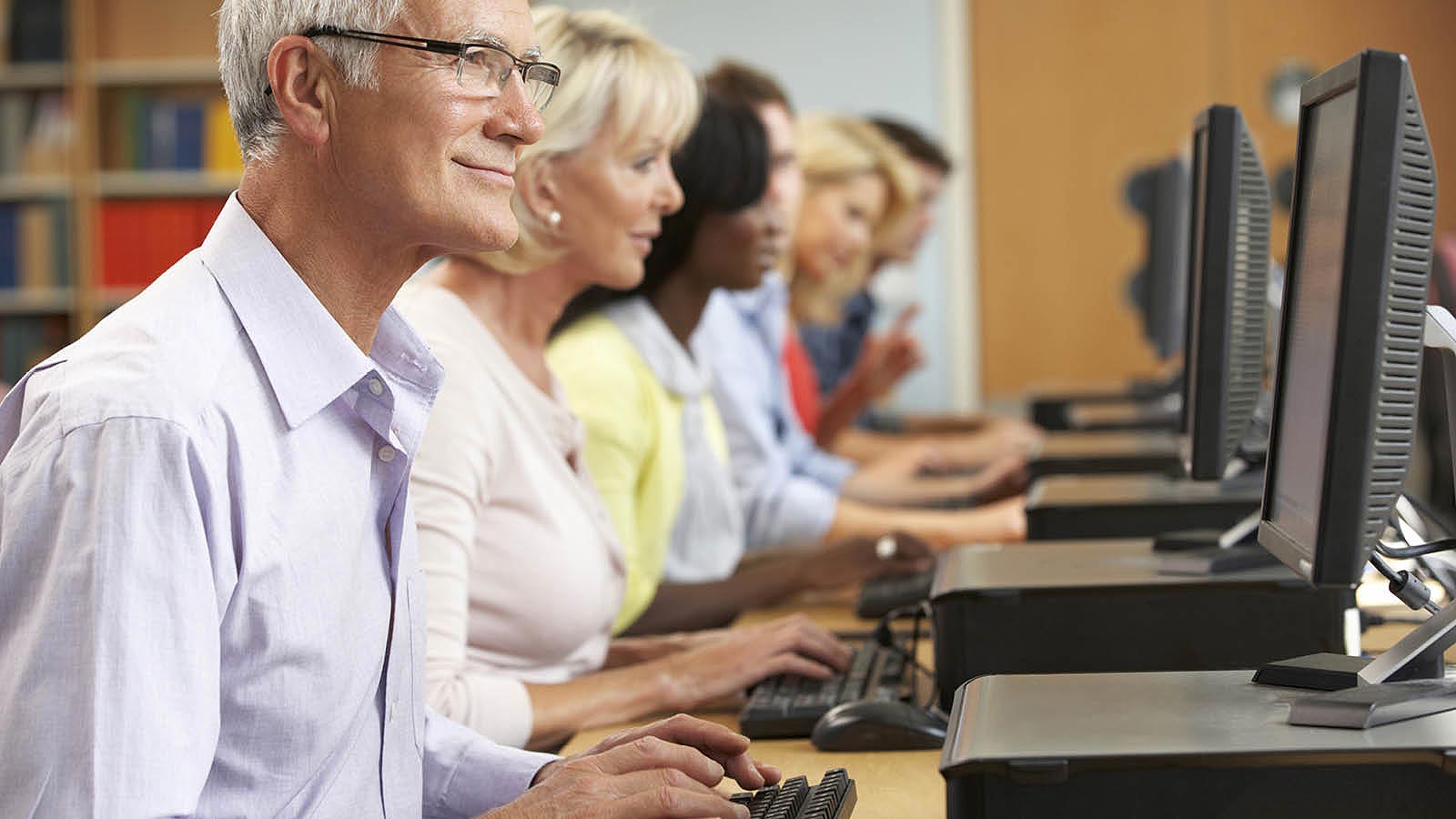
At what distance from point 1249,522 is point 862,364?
2742 mm

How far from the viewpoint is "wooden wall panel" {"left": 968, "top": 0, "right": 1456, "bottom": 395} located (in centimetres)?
603

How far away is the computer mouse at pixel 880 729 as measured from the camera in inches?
52.9

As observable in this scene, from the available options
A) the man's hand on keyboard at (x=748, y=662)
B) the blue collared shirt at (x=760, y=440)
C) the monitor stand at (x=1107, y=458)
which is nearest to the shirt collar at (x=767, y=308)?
the blue collared shirt at (x=760, y=440)

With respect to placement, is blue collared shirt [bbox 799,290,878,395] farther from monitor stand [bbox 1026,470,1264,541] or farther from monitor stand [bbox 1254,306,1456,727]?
monitor stand [bbox 1254,306,1456,727]

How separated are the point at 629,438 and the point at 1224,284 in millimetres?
868

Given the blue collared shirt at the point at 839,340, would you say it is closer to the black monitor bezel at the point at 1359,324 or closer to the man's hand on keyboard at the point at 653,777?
the man's hand on keyboard at the point at 653,777

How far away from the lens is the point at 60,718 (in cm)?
82

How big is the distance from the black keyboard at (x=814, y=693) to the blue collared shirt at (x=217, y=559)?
0.36 metres

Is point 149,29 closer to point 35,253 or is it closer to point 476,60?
point 35,253

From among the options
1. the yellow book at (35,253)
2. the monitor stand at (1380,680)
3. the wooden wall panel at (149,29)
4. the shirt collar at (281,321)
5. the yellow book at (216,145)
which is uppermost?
the wooden wall panel at (149,29)

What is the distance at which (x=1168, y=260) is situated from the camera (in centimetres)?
305

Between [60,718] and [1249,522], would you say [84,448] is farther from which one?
[1249,522]

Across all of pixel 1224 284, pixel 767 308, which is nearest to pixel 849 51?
pixel 767 308

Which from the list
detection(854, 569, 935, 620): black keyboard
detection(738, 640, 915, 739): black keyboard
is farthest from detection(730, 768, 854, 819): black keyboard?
detection(854, 569, 935, 620): black keyboard
